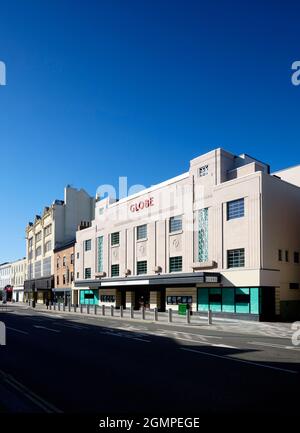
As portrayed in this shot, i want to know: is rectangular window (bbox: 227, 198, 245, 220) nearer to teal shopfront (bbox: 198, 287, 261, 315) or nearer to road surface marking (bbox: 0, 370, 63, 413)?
teal shopfront (bbox: 198, 287, 261, 315)

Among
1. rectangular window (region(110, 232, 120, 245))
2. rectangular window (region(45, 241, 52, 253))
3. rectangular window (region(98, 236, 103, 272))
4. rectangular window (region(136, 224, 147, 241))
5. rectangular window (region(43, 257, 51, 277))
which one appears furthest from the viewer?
rectangular window (region(45, 241, 52, 253))

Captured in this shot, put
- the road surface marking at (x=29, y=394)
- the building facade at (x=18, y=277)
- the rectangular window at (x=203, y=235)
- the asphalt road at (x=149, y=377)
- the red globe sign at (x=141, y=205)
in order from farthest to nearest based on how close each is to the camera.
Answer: the building facade at (x=18, y=277) < the red globe sign at (x=141, y=205) < the rectangular window at (x=203, y=235) < the asphalt road at (x=149, y=377) < the road surface marking at (x=29, y=394)

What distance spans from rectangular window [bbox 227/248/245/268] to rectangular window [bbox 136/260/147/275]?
12.3 m

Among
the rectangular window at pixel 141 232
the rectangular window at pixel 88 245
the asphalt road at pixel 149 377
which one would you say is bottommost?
the asphalt road at pixel 149 377

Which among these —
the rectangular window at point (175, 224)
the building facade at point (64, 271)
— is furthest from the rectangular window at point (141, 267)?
the building facade at point (64, 271)

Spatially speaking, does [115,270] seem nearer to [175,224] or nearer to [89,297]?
[89,297]

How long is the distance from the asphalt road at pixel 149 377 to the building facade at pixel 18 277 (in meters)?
79.2

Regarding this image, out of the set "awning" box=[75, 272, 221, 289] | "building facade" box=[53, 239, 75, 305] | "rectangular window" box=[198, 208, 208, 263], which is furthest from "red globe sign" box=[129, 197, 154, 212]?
"building facade" box=[53, 239, 75, 305]

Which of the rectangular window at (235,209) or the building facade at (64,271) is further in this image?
the building facade at (64,271)

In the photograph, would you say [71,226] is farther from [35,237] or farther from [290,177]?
[290,177]

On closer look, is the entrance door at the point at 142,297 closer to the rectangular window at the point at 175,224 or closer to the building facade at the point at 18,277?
the rectangular window at the point at 175,224

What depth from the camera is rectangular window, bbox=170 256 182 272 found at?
127 feet

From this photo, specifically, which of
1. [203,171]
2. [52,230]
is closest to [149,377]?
[203,171]

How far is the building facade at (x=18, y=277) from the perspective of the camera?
9298cm
